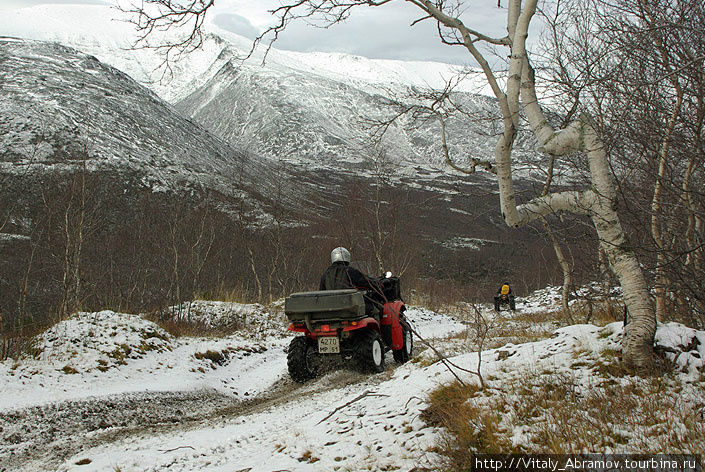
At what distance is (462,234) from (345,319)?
218 ft

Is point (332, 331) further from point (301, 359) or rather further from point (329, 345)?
point (301, 359)

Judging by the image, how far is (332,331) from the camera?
7809 millimetres

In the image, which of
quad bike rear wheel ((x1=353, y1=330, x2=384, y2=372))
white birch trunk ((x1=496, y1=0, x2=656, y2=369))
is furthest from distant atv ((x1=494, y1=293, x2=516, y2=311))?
white birch trunk ((x1=496, y1=0, x2=656, y2=369))

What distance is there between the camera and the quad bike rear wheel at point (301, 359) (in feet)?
26.9

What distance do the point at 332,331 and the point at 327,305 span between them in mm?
554

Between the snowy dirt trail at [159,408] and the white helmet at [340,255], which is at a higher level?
the white helmet at [340,255]

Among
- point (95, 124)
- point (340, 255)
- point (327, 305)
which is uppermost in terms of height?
point (95, 124)

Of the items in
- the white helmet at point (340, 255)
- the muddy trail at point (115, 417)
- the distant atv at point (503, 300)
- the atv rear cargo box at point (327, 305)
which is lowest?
the distant atv at point (503, 300)

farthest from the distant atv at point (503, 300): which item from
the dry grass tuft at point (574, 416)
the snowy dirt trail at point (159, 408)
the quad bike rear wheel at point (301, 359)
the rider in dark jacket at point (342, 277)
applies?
the dry grass tuft at point (574, 416)

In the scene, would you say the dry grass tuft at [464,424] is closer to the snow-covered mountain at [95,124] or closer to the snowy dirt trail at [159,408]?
the snowy dirt trail at [159,408]

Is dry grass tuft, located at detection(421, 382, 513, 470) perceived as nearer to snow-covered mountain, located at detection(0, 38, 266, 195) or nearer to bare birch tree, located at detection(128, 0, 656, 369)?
bare birch tree, located at detection(128, 0, 656, 369)

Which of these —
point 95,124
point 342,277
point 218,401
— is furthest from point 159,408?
point 95,124

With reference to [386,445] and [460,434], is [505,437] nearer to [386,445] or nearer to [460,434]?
[460,434]

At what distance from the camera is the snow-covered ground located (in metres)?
4.38
